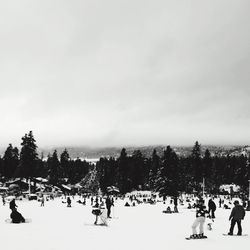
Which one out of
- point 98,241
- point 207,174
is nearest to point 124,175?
point 207,174

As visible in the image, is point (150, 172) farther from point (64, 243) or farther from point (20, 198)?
point (64, 243)

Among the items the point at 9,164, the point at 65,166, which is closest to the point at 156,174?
the point at 65,166

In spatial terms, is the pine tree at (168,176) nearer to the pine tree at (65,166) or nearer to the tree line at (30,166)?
the tree line at (30,166)

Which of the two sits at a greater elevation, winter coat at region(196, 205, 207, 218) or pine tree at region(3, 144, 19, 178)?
pine tree at region(3, 144, 19, 178)

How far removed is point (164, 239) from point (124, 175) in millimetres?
82558

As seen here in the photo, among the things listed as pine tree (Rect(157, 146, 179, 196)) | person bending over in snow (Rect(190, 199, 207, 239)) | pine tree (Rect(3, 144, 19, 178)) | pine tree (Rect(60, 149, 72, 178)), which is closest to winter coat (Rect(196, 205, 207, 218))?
person bending over in snow (Rect(190, 199, 207, 239))

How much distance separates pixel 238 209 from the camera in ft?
52.5

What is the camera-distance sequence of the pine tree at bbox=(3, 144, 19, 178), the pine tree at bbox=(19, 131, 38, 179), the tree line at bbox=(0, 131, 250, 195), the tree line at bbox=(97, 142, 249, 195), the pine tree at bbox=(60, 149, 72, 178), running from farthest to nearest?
the pine tree at bbox=(60, 149, 72, 178) → the tree line at bbox=(97, 142, 249, 195) → the pine tree at bbox=(3, 144, 19, 178) → the tree line at bbox=(0, 131, 250, 195) → the pine tree at bbox=(19, 131, 38, 179)

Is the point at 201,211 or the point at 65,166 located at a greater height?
the point at 65,166

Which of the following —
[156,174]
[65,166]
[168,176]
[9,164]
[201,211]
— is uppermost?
[65,166]

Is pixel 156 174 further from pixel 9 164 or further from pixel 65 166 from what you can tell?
A: pixel 9 164

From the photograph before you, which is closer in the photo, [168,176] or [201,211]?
[201,211]

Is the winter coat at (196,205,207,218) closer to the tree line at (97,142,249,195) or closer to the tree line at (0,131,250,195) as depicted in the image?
the tree line at (0,131,250,195)

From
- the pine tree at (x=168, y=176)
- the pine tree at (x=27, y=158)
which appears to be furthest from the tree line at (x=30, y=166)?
the pine tree at (x=168, y=176)
